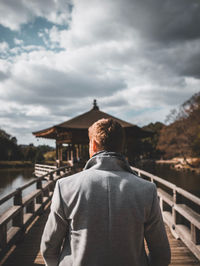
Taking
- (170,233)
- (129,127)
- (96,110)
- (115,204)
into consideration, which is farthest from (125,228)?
(96,110)

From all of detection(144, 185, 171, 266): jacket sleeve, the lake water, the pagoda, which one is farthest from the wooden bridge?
the pagoda

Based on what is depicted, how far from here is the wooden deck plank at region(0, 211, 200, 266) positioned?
279 centimetres

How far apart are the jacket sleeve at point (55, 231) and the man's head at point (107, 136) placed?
1.05ft

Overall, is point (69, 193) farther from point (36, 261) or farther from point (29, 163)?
point (29, 163)

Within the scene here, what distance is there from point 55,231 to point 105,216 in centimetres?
31

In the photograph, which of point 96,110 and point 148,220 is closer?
point 148,220

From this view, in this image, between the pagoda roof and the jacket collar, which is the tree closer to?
the pagoda roof

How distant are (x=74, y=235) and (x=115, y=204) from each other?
11.1 inches

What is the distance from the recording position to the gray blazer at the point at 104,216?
1.04 m

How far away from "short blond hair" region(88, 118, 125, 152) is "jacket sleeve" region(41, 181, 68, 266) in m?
0.33

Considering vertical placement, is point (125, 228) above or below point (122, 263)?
above

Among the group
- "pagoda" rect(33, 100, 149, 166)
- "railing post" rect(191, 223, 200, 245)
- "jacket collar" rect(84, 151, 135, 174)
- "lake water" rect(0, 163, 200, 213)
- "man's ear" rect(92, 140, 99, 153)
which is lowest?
"lake water" rect(0, 163, 200, 213)

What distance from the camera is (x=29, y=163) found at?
121 ft

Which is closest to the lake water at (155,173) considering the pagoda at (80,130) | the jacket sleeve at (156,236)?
the pagoda at (80,130)
